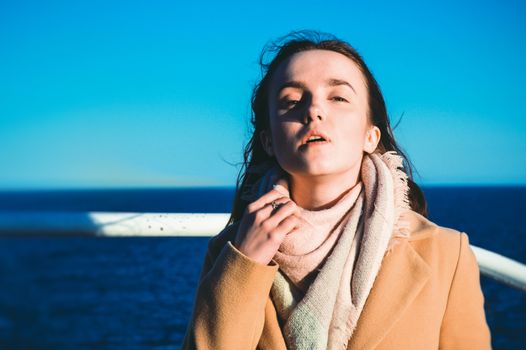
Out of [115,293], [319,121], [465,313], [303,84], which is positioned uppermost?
[303,84]

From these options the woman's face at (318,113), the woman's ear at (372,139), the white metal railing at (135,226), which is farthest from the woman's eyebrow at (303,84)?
the white metal railing at (135,226)

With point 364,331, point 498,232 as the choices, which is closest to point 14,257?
point 364,331

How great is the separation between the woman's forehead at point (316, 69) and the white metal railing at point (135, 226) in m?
0.65

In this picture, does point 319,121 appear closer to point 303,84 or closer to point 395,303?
point 303,84

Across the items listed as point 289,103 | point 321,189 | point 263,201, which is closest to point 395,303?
point 321,189

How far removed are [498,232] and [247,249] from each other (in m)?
61.7

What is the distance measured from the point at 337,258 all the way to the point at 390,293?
0.26 metres

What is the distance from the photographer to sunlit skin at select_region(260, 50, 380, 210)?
1.89 meters

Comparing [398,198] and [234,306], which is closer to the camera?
[234,306]

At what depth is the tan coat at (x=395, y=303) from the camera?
5.83 feet

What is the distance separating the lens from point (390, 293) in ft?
6.16

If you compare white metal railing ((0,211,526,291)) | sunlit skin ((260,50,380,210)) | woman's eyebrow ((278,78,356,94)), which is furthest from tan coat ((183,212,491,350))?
woman's eyebrow ((278,78,356,94))

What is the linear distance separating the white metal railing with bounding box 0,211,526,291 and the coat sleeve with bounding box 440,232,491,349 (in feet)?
0.29

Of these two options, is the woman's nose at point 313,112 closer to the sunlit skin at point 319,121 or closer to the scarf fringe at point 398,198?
the sunlit skin at point 319,121
